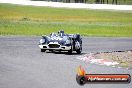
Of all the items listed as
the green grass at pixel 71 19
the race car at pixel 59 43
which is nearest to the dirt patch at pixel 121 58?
the race car at pixel 59 43

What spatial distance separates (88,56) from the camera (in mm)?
23266

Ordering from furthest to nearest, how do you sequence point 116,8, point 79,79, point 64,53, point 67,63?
point 116,8 < point 64,53 < point 67,63 < point 79,79

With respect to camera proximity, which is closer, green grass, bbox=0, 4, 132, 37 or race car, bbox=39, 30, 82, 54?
race car, bbox=39, 30, 82, 54

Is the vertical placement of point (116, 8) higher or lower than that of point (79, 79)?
lower

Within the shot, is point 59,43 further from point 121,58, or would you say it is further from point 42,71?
point 42,71

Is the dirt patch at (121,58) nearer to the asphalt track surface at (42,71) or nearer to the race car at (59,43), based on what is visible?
the asphalt track surface at (42,71)

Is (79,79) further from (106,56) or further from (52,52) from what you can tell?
(52,52)

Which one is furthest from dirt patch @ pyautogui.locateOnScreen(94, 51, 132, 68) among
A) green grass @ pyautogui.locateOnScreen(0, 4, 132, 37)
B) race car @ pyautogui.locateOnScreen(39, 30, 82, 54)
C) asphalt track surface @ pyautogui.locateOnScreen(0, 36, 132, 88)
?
green grass @ pyautogui.locateOnScreen(0, 4, 132, 37)

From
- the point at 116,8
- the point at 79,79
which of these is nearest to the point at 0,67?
the point at 79,79

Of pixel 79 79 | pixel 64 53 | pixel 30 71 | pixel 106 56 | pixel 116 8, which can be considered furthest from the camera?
pixel 116 8

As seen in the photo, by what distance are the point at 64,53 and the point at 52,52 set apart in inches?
25.2

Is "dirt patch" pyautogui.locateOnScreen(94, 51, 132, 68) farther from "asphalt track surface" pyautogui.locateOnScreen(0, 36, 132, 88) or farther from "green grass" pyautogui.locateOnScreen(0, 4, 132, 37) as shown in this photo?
"green grass" pyautogui.locateOnScreen(0, 4, 132, 37)

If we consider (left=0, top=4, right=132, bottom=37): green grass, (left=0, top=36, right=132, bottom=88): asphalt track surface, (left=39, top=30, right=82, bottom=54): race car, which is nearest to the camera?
(left=0, top=36, right=132, bottom=88): asphalt track surface

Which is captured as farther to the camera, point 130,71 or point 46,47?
point 46,47
